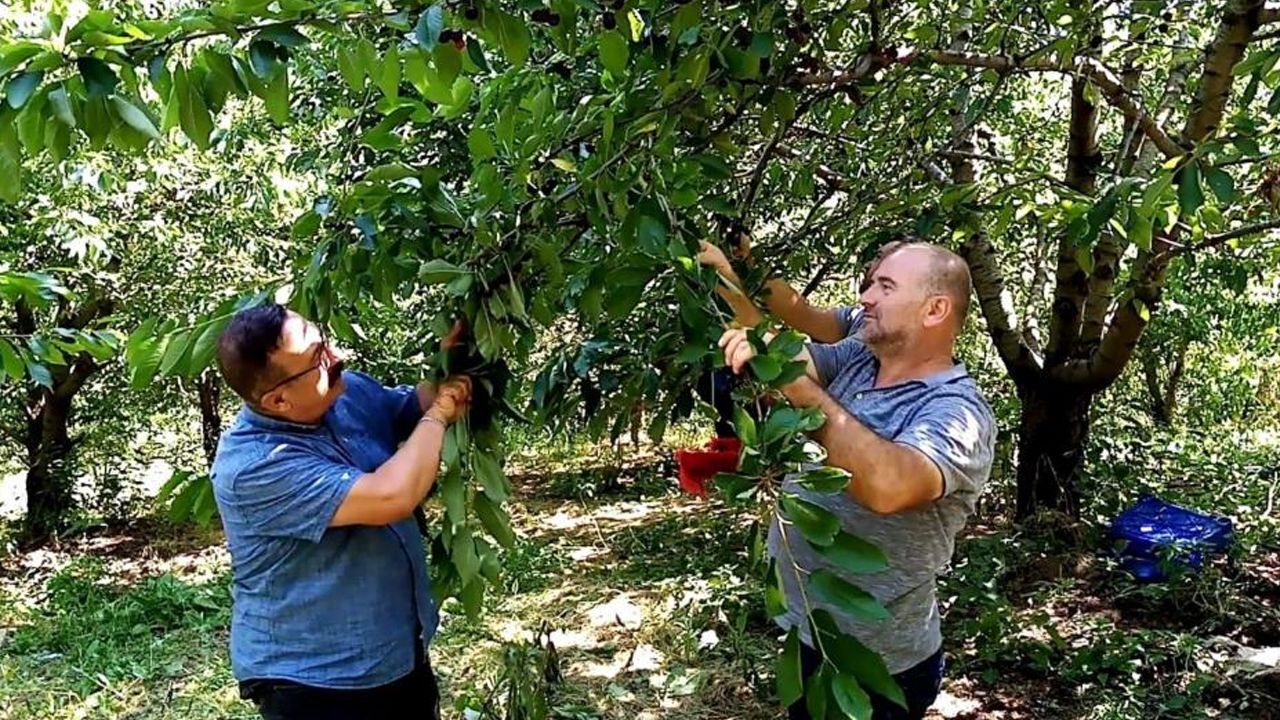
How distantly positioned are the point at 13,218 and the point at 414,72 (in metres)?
4.48

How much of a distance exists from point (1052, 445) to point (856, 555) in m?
4.01

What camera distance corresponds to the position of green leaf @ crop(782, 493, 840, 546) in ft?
3.61

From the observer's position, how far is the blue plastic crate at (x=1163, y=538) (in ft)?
13.2

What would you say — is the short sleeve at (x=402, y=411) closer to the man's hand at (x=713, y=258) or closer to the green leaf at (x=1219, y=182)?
the man's hand at (x=713, y=258)

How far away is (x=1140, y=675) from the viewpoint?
3361 mm

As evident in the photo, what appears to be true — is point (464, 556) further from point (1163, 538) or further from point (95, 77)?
point (1163, 538)

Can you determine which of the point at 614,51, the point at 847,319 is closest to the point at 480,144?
the point at 614,51

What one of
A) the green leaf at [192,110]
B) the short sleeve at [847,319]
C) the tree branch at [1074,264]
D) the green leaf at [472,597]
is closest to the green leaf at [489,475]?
the green leaf at [472,597]

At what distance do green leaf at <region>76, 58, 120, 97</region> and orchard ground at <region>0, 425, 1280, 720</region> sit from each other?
235 cm

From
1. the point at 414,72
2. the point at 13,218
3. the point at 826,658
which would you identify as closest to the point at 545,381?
the point at 414,72

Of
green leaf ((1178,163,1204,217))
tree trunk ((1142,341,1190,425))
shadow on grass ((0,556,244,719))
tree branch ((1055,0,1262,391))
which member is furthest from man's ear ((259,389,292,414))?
tree trunk ((1142,341,1190,425))

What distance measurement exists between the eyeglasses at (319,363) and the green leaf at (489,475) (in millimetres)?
322

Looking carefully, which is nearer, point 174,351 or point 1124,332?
point 174,351

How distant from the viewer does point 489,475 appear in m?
1.57
